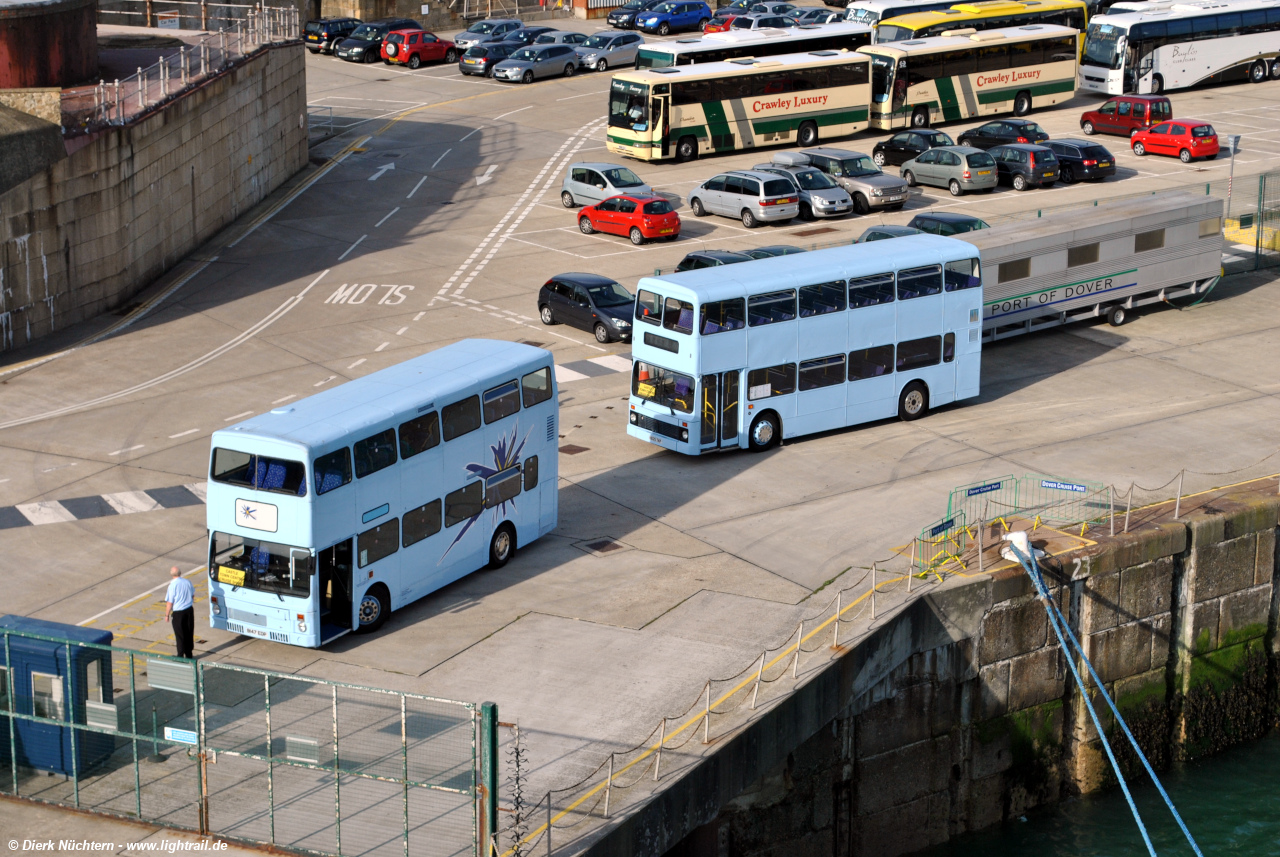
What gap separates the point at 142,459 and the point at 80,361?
807cm

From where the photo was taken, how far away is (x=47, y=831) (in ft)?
61.1

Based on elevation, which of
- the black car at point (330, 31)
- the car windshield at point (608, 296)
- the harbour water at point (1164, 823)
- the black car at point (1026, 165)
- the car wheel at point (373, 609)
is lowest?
the harbour water at point (1164, 823)

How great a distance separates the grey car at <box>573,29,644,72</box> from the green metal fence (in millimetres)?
60829

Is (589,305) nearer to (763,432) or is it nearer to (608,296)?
(608,296)

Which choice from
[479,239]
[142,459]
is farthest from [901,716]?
[479,239]

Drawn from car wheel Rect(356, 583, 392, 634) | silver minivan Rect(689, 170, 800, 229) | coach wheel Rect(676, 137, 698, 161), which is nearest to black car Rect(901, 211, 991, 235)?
silver minivan Rect(689, 170, 800, 229)

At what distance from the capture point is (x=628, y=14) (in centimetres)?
8556

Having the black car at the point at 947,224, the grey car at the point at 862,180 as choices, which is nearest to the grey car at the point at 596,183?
the grey car at the point at 862,180

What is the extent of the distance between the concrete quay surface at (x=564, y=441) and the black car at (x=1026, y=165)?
832mm

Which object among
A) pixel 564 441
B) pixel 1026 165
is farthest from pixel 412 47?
pixel 564 441

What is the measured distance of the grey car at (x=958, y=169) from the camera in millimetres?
54188

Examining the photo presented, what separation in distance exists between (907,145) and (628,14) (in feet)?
105

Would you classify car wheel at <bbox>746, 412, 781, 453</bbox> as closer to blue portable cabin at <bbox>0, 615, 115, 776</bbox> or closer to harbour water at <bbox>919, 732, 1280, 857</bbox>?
harbour water at <bbox>919, 732, 1280, 857</bbox>

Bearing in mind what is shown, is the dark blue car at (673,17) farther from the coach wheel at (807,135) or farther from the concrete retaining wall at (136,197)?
the concrete retaining wall at (136,197)
